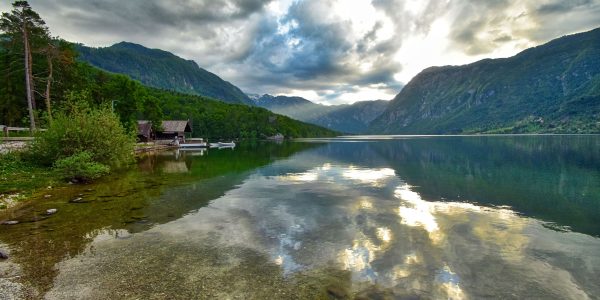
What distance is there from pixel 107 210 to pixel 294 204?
45.2ft

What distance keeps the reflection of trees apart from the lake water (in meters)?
0.10

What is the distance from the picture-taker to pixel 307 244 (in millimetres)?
16203

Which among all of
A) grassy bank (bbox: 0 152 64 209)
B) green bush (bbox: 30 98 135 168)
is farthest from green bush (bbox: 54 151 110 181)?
green bush (bbox: 30 98 135 168)

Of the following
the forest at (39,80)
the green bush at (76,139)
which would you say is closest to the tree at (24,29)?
the forest at (39,80)

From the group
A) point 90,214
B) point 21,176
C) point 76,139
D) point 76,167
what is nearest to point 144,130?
point 76,139

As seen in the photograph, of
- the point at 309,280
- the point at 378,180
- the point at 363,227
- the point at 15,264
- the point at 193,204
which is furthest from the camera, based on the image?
the point at 378,180

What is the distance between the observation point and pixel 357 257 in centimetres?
1436

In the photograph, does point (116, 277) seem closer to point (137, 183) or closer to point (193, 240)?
point (193, 240)

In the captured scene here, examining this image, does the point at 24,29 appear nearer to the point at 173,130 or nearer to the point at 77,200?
the point at 77,200

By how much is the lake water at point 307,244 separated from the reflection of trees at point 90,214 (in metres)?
0.10

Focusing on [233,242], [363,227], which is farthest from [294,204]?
[233,242]

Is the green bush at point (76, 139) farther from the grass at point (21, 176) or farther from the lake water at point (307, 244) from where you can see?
the lake water at point (307, 244)

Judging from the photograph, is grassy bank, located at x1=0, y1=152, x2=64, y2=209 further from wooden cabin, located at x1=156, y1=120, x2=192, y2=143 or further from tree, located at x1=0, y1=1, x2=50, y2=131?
wooden cabin, located at x1=156, y1=120, x2=192, y2=143

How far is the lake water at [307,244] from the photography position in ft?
37.6
